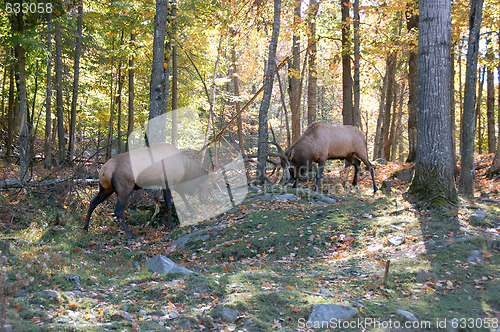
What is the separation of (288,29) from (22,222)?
13558mm

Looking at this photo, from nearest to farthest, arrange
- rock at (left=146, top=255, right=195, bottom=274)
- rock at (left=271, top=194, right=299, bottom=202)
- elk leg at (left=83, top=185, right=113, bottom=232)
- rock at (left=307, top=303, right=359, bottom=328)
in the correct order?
rock at (left=307, top=303, right=359, bottom=328) → rock at (left=146, top=255, right=195, bottom=274) → elk leg at (left=83, top=185, right=113, bottom=232) → rock at (left=271, top=194, right=299, bottom=202)

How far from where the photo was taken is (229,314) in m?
4.49

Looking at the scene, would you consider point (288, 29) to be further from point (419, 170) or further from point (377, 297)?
point (377, 297)

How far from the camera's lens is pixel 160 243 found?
352 inches

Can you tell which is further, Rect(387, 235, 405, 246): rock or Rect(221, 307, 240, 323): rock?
Rect(387, 235, 405, 246): rock

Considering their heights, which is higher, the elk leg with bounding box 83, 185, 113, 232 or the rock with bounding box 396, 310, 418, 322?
the elk leg with bounding box 83, 185, 113, 232

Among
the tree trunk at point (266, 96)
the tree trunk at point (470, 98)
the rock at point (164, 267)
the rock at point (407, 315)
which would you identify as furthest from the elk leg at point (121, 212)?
the tree trunk at point (470, 98)

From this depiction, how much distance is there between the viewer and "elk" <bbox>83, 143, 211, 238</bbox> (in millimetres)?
9539

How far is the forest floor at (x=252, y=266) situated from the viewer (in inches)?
177

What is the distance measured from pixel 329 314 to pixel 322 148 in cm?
865

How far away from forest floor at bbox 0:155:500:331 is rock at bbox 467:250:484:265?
0.06 feet

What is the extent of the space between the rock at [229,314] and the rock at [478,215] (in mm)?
5206

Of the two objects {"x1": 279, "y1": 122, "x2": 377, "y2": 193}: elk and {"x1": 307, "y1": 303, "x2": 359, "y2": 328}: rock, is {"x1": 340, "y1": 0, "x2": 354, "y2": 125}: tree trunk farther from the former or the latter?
{"x1": 307, "y1": 303, "x2": 359, "y2": 328}: rock

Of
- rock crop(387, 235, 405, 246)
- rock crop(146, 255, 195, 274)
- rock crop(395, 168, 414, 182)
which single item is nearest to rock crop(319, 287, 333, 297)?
rock crop(146, 255, 195, 274)
